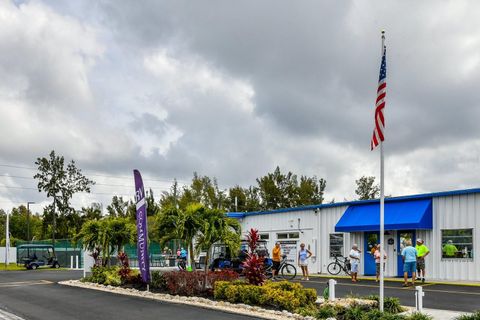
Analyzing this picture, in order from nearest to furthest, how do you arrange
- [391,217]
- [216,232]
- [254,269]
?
[254,269] < [216,232] < [391,217]

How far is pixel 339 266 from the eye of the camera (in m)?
27.8

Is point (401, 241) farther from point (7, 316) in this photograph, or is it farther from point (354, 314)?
point (7, 316)

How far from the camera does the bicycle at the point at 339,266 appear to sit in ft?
88.3

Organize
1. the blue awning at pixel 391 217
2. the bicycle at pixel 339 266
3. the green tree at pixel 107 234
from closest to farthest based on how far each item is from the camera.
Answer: the green tree at pixel 107 234 < the blue awning at pixel 391 217 < the bicycle at pixel 339 266

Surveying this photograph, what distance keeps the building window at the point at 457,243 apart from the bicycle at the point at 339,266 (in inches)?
193

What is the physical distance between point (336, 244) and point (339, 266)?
4.90 feet

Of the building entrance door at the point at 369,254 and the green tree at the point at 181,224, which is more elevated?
the green tree at the point at 181,224

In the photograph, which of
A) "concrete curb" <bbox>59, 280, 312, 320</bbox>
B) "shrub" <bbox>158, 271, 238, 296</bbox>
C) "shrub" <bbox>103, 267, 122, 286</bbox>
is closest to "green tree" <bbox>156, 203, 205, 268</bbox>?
"shrub" <bbox>158, 271, 238, 296</bbox>

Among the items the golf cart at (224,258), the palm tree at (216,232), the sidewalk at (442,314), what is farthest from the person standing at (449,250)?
the palm tree at (216,232)

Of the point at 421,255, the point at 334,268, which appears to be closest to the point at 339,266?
the point at 334,268

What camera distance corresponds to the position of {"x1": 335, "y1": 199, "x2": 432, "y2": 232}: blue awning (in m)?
24.1

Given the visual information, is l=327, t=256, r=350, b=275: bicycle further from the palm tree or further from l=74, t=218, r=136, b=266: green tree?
the palm tree

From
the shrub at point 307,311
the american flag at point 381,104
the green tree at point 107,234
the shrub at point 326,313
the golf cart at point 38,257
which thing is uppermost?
the american flag at point 381,104

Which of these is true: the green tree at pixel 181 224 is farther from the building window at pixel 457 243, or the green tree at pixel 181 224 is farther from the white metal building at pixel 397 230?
the building window at pixel 457 243
